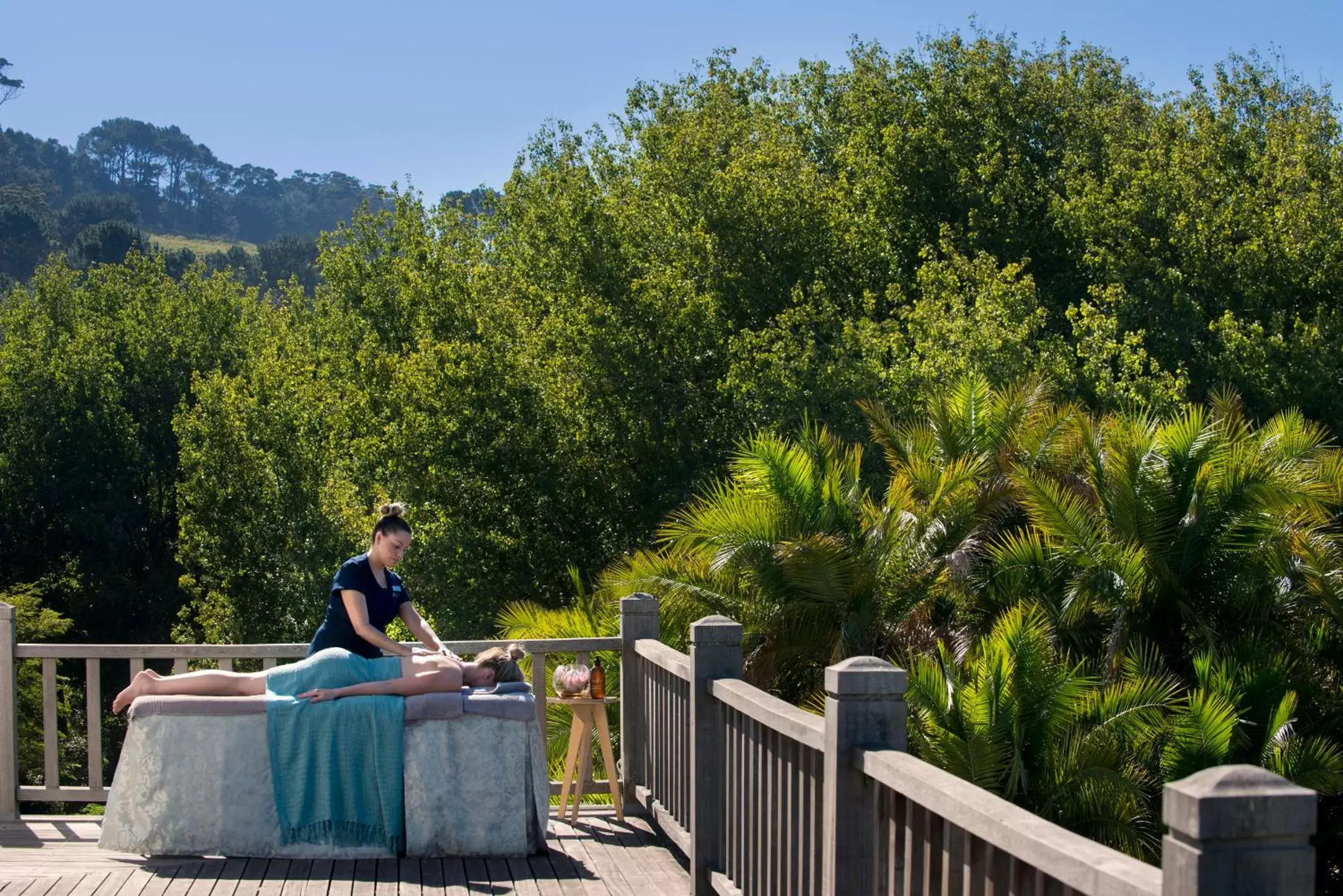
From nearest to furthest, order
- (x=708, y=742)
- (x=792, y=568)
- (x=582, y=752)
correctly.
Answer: (x=708, y=742), (x=582, y=752), (x=792, y=568)

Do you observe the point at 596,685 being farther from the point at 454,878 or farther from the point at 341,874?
the point at 341,874

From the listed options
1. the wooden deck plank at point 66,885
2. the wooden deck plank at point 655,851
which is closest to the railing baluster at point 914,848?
the wooden deck plank at point 655,851

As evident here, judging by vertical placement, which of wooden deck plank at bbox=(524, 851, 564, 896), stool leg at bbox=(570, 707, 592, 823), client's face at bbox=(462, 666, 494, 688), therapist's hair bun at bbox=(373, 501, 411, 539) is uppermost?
therapist's hair bun at bbox=(373, 501, 411, 539)

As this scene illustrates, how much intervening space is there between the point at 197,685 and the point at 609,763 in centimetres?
186

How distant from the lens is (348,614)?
5.98 meters

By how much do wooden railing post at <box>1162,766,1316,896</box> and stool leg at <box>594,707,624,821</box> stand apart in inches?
176

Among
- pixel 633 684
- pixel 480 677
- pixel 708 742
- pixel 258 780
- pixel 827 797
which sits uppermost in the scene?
pixel 827 797

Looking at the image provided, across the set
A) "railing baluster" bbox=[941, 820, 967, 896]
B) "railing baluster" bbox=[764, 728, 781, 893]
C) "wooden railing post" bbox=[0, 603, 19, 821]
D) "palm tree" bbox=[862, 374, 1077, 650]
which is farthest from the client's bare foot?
"palm tree" bbox=[862, 374, 1077, 650]

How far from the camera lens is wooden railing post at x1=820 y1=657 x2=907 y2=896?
335cm

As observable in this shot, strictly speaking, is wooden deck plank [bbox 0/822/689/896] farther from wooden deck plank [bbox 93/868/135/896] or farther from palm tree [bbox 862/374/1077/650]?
palm tree [bbox 862/374/1077/650]

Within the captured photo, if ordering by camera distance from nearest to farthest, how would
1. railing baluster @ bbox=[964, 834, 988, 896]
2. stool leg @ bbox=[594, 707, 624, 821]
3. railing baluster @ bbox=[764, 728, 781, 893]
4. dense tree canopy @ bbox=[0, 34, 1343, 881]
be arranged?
1. railing baluster @ bbox=[964, 834, 988, 896]
2. railing baluster @ bbox=[764, 728, 781, 893]
3. stool leg @ bbox=[594, 707, 624, 821]
4. dense tree canopy @ bbox=[0, 34, 1343, 881]

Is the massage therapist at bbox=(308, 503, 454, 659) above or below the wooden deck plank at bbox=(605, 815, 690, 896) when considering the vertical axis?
above

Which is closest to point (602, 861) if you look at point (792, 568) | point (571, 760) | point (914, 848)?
point (571, 760)

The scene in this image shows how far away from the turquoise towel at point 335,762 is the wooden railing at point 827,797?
964 millimetres
